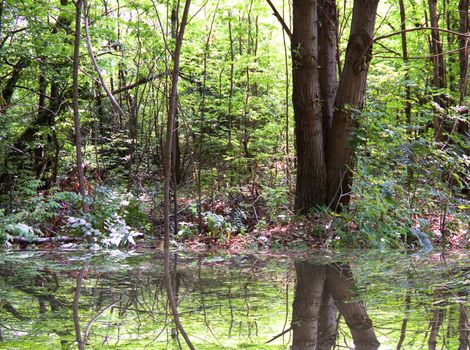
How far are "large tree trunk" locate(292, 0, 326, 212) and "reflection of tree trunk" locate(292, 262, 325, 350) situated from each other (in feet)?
9.08

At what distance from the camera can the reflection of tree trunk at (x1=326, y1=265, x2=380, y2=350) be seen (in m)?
1.55

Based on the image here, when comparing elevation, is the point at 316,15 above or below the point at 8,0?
below

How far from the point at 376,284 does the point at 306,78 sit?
3875mm

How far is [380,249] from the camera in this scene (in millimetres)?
4562

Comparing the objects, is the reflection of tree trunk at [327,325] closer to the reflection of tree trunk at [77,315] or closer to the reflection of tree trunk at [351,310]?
the reflection of tree trunk at [351,310]

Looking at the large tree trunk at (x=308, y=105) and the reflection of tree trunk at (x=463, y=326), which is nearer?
the reflection of tree trunk at (x=463, y=326)

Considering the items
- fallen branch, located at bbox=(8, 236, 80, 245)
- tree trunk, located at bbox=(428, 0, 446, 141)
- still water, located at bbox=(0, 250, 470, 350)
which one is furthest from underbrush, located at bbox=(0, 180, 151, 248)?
tree trunk, located at bbox=(428, 0, 446, 141)

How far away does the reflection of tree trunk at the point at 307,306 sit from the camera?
1592 mm

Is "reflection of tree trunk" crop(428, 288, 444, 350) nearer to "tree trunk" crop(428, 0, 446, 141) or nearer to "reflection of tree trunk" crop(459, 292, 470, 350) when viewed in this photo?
"reflection of tree trunk" crop(459, 292, 470, 350)

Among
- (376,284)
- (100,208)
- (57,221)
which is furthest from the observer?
(57,221)

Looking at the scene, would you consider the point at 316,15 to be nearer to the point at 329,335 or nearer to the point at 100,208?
the point at 100,208

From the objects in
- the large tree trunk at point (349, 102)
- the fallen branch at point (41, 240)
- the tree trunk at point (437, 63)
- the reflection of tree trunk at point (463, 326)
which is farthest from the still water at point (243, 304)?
the tree trunk at point (437, 63)

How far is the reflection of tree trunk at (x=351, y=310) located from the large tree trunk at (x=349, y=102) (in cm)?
290

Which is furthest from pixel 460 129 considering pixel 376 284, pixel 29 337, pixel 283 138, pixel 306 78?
pixel 29 337
